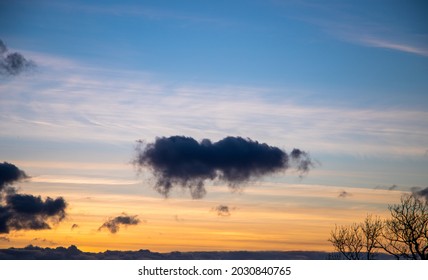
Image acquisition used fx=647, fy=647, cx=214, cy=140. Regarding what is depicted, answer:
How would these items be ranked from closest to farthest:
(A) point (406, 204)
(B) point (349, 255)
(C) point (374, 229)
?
(A) point (406, 204), (C) point (374, 229), (B) point (349, 255)

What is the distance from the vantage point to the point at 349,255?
97.6 meters

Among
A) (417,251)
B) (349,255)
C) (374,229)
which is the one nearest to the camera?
(417,251)

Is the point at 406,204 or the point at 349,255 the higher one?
the point at 406,204
